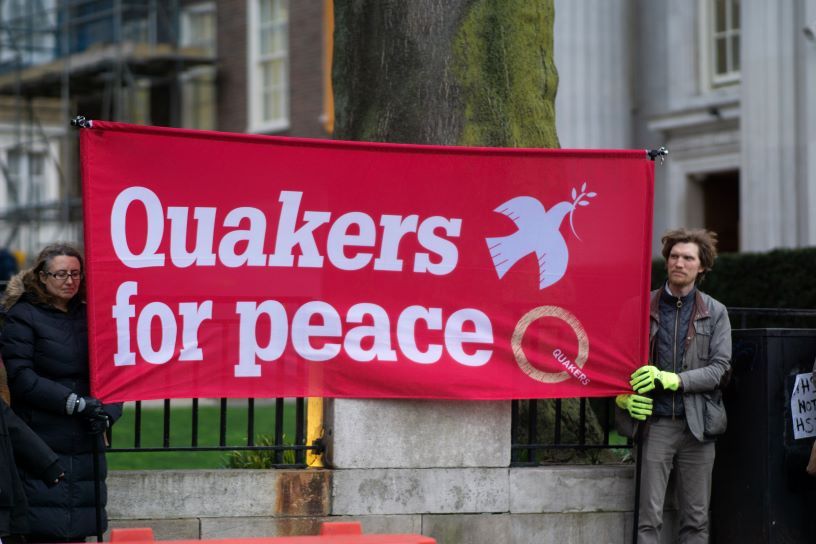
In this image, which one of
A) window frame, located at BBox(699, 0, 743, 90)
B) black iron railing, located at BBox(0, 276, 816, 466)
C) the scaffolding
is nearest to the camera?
black iron railing, located at BBox(0, 276, 816, 466)

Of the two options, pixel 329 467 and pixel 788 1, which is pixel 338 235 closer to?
pixel 329 467

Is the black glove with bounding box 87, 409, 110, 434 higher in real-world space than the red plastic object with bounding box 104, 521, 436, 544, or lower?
higher

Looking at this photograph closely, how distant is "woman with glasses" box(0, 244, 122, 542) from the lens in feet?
22.4

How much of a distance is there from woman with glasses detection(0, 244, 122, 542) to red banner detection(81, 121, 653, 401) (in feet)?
0.59

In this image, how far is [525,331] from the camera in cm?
811

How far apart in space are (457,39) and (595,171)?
1403 millimetres

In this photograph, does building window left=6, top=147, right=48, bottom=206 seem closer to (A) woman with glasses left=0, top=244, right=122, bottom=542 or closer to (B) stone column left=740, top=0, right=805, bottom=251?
(B) stone column left=740, top=0, right=805, bottom=251

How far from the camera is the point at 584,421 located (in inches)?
339

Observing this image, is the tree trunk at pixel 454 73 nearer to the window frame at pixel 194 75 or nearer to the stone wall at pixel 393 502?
the stone wall at pixel 393 502

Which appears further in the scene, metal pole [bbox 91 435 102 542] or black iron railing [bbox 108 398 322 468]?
black iron railing [bbox 108 398 322 468]

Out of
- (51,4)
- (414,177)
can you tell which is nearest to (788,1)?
(414,177)

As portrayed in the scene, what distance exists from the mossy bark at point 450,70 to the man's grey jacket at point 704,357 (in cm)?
187

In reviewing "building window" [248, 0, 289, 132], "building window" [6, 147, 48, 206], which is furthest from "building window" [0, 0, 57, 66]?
"building window" [248, 0, 289, 132]

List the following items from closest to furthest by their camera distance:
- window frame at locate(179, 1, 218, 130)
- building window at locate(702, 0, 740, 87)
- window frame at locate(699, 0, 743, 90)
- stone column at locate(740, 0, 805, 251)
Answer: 1. stone column at locate(740, 0, 805, 251)
2. building window at locate(702, 0, 740, 87)
3. window frame at locate(699, 0, 743, 90)
4. window frame at locate(179, 1, 218, 130)
